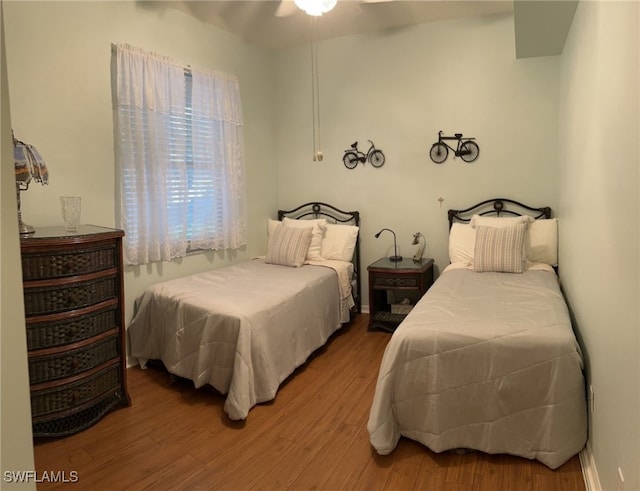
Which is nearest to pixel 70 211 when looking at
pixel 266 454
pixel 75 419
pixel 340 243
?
pixel 75 419

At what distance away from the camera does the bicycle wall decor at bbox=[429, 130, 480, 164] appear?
3.89 m

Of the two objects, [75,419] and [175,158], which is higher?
[175,158]

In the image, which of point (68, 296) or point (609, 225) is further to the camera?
point (68, 296)

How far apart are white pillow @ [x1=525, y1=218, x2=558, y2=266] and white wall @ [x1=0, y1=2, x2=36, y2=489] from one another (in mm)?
3459

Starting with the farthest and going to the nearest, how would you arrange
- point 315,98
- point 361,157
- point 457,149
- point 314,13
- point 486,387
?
point 315,98, point 361,157, point 457,149, point 314,13, point 486,387

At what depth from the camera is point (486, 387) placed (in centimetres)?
206

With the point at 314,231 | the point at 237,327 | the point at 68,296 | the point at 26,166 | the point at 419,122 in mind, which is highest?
the point at 419,122

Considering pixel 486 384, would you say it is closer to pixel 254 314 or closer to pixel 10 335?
pixel 254 314

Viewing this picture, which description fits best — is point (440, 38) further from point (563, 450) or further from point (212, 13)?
point (563, 450)

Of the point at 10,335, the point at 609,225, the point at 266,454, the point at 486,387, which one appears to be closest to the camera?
the point at 10,335

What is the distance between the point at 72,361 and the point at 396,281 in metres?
2.44

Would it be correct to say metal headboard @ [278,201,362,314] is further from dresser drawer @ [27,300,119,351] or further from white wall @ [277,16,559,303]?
dresser drawer @ [27,300,119,351]

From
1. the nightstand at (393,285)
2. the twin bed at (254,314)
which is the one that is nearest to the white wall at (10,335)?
the twin bed at (254,314)

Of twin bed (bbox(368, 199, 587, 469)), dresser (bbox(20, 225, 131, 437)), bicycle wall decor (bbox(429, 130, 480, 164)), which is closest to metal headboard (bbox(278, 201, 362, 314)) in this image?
bicycle wall decor (bbox(429, 130, 480, 164))
